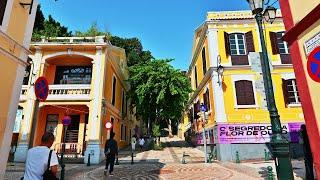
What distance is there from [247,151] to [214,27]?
883 cm

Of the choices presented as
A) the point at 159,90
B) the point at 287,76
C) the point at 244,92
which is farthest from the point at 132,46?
the point at 287,76

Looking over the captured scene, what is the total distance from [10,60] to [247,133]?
1370cm

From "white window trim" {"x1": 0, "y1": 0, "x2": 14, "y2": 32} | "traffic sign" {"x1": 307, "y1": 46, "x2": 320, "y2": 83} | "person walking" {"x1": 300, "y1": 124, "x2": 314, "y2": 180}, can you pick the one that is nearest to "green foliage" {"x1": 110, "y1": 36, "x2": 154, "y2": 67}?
"white window trim" {"x1": 0, "y1": 0, "x2": 14, "y2": 32}

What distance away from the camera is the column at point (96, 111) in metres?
15.6

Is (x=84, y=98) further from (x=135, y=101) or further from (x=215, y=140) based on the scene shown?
(x=215, y=140)

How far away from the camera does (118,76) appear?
2372 cm

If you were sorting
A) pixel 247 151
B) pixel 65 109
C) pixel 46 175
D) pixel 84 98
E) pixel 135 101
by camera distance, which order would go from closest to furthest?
pixel 46 175
pixel 247 151
pixel 84 98
pixel 65 109
pixel 135 101

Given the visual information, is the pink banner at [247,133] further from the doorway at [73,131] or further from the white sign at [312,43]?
the doorway at [73,131]

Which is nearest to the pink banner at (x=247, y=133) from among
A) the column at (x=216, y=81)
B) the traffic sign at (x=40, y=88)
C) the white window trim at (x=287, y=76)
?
the column at (x=216, y=81)

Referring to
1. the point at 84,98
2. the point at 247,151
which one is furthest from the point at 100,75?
the point at 247,151

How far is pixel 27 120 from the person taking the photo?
54.3ft

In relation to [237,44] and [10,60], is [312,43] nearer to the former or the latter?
[10,60]

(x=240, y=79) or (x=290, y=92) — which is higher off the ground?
(x=240, y=79)

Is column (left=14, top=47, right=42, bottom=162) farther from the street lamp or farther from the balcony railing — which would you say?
the street lamp
